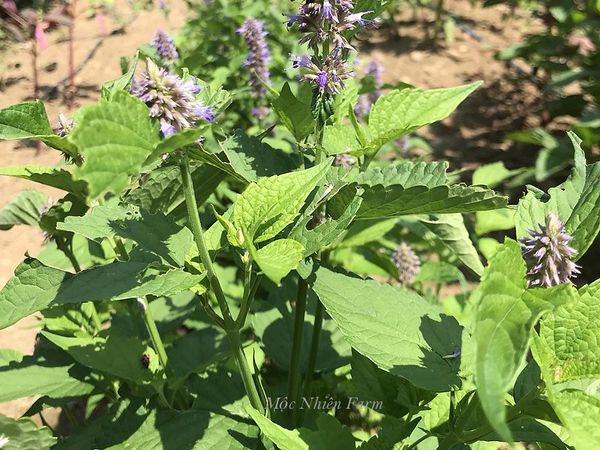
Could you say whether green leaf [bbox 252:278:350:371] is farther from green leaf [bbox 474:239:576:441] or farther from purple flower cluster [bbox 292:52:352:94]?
green leaf [bbox 474:239:576:441]

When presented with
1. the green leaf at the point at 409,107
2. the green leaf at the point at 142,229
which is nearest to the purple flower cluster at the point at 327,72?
the green leaf at the point at 409,107

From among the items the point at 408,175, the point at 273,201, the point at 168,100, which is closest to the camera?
the point at 168,100

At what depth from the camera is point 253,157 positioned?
1.43 meters

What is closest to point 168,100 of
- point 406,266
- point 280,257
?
point 280,257

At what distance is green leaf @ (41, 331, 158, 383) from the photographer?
155 cm

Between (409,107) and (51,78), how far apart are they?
5.99m

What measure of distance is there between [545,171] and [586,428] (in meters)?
3.45

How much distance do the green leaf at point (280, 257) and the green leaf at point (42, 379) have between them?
36.6 inches

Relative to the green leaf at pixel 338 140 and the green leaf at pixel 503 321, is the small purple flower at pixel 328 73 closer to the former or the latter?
the green leaf at pixel 338 140

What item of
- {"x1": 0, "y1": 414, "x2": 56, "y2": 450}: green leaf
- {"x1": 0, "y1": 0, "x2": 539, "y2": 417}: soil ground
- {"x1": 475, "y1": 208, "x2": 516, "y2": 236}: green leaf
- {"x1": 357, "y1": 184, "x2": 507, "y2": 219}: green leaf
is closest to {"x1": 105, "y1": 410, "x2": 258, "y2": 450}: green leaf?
{"x1": 0, "y1": 414, "x2": 56, "y2": 450}: green leaf

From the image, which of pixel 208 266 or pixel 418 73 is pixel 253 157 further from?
pixel 418 73

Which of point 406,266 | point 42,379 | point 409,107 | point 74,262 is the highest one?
point 409,107

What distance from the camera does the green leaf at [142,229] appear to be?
1190 mm

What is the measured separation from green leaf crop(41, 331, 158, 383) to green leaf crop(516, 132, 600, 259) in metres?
1.06
